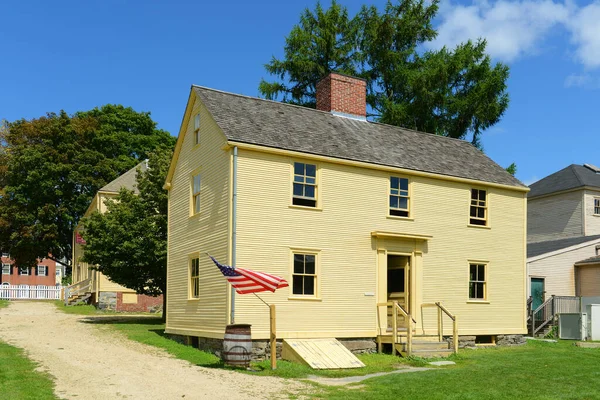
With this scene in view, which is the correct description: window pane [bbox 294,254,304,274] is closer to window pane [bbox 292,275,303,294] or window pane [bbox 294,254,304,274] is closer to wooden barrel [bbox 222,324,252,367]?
window pane [bbox 292,275,303,294]

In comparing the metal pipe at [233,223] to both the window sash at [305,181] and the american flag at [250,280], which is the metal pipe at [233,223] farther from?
the window sash at [305,181]

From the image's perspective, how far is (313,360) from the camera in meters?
17.1

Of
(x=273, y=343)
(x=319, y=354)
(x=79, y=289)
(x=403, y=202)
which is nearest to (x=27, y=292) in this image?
(x=79, y=289)

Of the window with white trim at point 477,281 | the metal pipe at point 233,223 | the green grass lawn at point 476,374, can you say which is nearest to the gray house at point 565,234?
the window with white trim at point 477,281

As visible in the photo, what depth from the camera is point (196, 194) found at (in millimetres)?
21781

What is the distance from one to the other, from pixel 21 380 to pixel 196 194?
9324mm

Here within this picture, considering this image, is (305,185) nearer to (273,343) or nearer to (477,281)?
(273,343)

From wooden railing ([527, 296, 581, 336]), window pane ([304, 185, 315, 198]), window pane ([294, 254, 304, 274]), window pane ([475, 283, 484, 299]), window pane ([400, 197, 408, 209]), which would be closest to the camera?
window pane ([294, 254, 304, 274])

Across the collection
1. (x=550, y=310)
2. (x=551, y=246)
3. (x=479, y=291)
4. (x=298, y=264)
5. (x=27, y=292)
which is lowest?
(x=27, y=292)

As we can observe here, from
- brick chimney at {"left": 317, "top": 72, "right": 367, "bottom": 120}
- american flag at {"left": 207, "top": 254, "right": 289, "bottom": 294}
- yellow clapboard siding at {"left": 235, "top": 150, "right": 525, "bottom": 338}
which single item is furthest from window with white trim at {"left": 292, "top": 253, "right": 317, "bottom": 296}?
brick chimney at {"left": 317, "top": 72, "right": 367, "bottom": 120}

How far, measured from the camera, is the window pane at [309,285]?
63.6ft

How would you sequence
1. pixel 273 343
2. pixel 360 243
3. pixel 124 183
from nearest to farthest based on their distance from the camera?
pixel 273 343 → pixel 360 243 → pixel 124 183

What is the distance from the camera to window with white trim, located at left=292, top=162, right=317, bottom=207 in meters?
19.7

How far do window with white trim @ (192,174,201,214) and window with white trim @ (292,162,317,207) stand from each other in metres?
3.70
